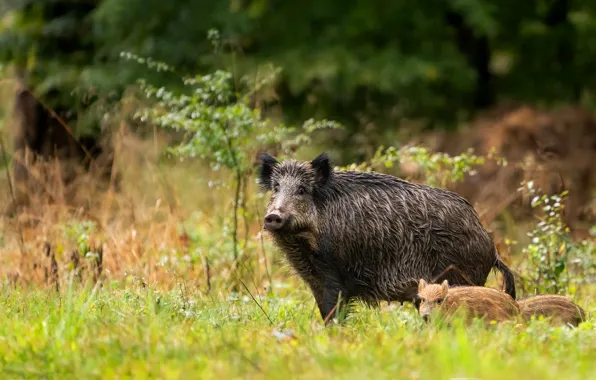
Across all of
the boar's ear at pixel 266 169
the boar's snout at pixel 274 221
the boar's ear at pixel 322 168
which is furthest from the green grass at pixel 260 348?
the boar's ear at pixel 266 169

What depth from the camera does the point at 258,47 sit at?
15133 millimetres

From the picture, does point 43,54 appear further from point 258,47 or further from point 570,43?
point 570,43

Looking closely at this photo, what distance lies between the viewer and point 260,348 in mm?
4973

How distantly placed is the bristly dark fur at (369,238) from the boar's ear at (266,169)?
0.03ft

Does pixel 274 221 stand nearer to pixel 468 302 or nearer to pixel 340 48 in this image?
pixel 468 302

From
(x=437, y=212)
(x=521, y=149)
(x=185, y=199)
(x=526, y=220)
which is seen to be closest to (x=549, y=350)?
(x=437, y=212)

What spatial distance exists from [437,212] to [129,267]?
2621mm

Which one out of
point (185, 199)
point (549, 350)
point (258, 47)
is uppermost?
point (258, 47)

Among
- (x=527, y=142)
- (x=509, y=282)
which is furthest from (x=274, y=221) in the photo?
(x=527, y=142)

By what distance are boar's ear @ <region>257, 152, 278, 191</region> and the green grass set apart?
1.27 m

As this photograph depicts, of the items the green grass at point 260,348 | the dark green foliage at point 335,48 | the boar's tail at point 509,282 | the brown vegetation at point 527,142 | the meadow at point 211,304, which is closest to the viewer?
the green grass at point 260,348

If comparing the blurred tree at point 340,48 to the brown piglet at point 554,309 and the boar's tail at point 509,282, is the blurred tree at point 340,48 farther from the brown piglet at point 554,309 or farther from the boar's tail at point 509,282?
the brown piglet at point 554,309

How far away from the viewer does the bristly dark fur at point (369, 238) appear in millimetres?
6789

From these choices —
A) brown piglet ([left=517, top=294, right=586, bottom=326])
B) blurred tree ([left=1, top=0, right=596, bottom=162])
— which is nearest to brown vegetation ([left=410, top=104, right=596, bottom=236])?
blurred tree ([left=1, top=0, right=596, bottom=162])
